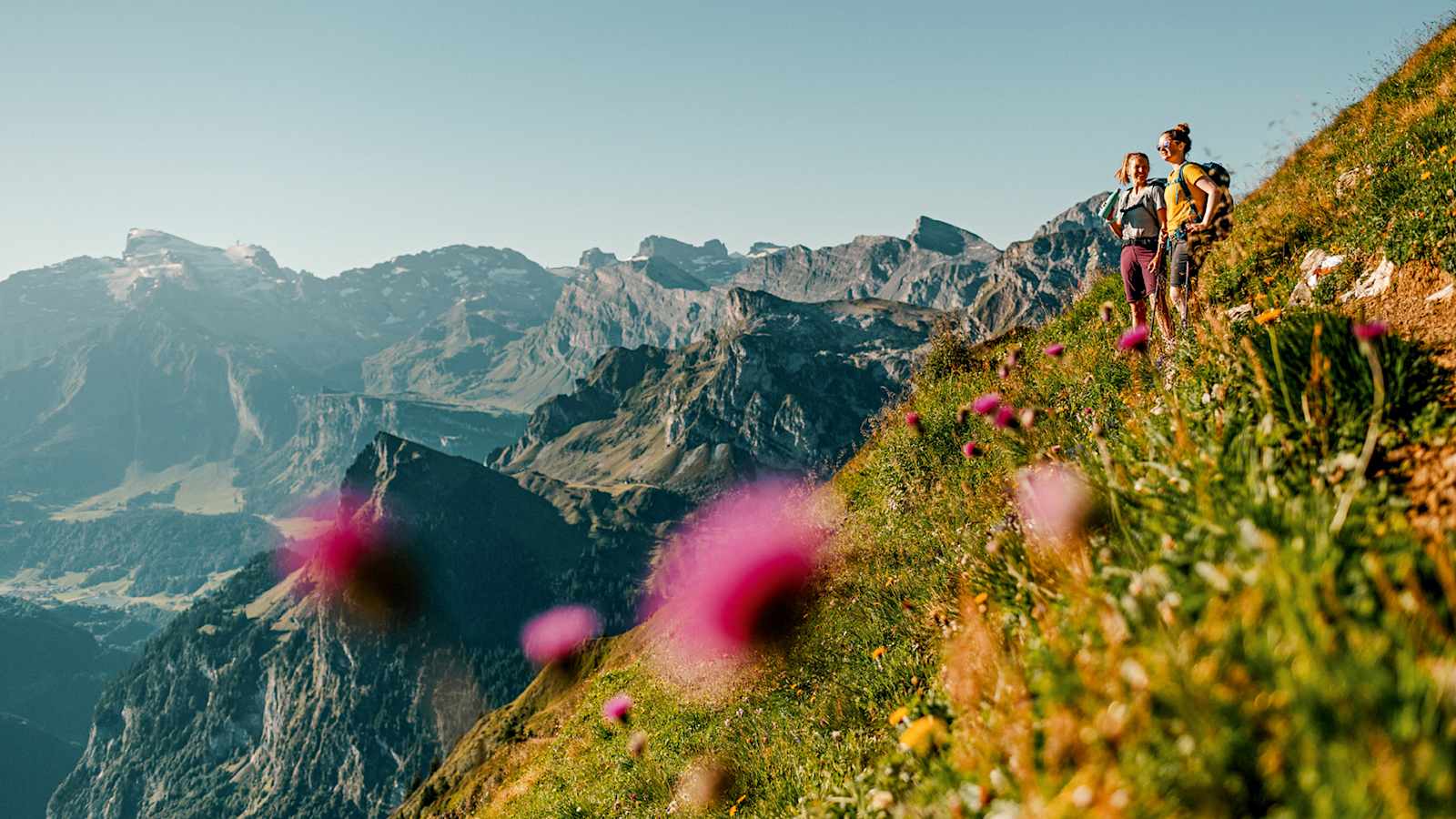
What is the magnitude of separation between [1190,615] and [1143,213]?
33.1ft

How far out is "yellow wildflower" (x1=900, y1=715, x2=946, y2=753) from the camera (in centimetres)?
389

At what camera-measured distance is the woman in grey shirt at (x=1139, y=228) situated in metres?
10.7

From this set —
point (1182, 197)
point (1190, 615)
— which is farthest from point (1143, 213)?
point (1190, 615)

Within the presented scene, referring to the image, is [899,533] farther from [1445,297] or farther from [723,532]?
[1445,297]

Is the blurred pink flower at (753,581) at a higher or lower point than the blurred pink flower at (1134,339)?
lower

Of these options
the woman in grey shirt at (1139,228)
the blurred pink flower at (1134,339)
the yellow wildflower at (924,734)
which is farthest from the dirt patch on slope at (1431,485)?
the woman in grey shirt at (1139,228)

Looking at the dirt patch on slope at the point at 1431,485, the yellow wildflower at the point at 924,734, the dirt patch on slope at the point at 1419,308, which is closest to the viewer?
the dirt patch on slope at the point at 1431,485

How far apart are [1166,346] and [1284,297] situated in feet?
3.63

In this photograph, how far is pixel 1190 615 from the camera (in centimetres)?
272

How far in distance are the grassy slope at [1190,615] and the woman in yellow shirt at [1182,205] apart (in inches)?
24.6

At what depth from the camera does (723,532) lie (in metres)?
16.1

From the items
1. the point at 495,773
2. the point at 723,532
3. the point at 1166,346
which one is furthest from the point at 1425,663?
the point at 495,773

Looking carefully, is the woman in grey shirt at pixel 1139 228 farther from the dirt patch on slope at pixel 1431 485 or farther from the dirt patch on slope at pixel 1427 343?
the dirt patch on slope at pixel 1431 485

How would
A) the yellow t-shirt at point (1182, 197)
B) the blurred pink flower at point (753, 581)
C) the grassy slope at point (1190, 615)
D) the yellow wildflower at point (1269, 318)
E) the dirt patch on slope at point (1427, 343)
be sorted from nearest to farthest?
the grassy slope at point (1190, 615)
the dirt patch on slope at point (1427, 343)
the yellow wildflower at point (1269, 318)
the yellow t-shirt at point (1182, 197)
the blurred pink flower at point (753, 581)
